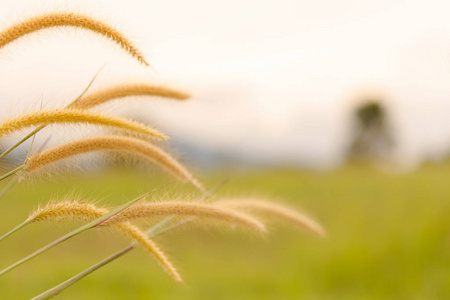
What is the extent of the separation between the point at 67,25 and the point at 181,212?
462mm

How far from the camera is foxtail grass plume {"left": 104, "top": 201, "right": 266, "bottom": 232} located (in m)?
1.01

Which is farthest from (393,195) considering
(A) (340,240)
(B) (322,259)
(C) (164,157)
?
(C) (164,157)

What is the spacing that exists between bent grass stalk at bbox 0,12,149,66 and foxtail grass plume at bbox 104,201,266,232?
289 mm

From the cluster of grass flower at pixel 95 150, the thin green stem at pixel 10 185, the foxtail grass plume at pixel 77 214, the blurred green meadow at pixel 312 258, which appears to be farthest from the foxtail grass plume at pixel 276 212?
the blurred green meadow at pixel 312 258

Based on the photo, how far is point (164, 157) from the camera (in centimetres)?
123

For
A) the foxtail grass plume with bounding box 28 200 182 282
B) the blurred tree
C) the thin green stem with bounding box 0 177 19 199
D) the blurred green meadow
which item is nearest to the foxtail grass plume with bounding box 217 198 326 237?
the foxtail grass plume with bounding box 28 200 182 282

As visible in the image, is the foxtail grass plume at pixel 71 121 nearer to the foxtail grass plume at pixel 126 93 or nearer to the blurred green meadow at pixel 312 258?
the foxtail grass plume at pixel 126 93

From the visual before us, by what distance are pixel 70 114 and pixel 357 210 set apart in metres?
7.30

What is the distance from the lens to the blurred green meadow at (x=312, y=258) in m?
5.34

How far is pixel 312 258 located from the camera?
6.20m

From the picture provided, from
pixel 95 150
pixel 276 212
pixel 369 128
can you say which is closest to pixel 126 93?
pixel 95 150

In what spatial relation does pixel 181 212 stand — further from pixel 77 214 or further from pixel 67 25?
pixel 67 25

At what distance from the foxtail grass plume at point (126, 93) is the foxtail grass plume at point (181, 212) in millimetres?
318

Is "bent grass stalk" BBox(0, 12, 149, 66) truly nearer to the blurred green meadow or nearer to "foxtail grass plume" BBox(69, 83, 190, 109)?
"foxtail grass plume" BBox(69, 83, 190, 109)
